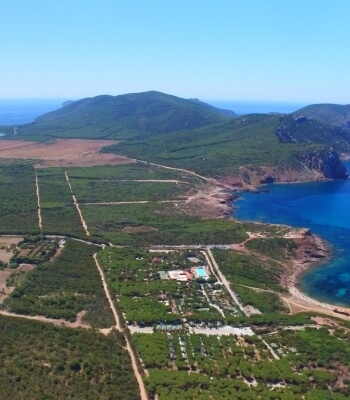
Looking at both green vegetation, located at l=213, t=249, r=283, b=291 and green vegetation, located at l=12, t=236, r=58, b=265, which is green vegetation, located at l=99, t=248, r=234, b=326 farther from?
green vegetation, located at l=12, t=236, r=58, b=265

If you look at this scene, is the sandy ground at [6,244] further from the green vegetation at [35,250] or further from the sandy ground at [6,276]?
the sandy ground at [6,276]

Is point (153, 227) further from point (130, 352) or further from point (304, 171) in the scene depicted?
point (304, 171)

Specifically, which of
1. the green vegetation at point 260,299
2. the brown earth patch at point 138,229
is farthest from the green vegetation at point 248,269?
the brown earth patch at point 138,229

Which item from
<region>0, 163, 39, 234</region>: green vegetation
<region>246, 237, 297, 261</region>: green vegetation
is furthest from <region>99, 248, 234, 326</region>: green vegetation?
<region>0, 163, 39, 234</region>: green vegetation

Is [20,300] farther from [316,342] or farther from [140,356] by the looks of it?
[316,342]

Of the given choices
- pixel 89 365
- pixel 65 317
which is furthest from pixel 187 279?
pixel 89 365

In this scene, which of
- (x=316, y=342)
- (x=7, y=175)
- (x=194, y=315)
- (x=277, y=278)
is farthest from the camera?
(x=7, y=175)
